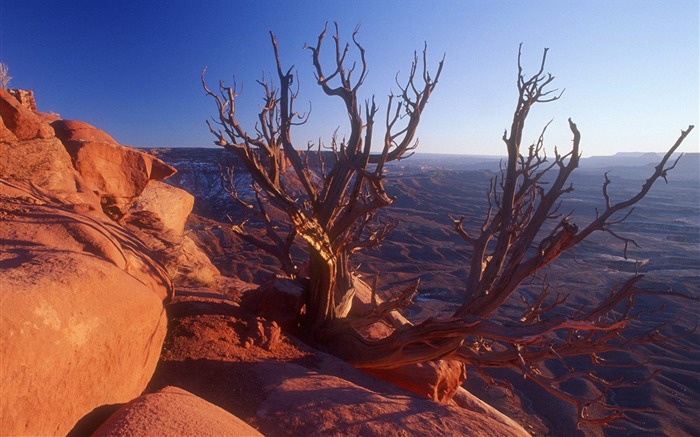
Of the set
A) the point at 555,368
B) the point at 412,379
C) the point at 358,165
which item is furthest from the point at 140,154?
the point at 555,368

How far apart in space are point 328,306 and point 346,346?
1.81 ft

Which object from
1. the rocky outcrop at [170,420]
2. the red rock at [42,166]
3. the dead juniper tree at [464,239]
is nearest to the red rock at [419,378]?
the dead juniper tree at [464,239]

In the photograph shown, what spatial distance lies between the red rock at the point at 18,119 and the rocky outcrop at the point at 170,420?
5071 mm

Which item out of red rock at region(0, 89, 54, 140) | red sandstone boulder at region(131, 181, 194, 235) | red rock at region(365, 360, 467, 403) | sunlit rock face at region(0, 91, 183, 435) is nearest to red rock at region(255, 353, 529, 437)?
sunlit rock face at region(0, 91, 183, 435)

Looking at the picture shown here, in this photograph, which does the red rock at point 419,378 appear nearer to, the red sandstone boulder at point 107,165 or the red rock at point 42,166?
the red rock at point 42,166

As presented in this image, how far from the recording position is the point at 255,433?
2574mm

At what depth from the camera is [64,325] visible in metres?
2.19

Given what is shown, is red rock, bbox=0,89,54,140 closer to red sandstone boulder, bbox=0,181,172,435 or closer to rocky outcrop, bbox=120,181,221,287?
rocky outcrop, bbox=120,181,221,287

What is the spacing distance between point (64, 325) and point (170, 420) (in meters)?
0.75

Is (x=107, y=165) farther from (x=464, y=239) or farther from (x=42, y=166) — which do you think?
(x=464, y=239)

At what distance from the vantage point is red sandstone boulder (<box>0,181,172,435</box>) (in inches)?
75.7

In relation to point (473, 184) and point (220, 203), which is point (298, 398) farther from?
point (473, 184)

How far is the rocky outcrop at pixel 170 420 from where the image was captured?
2.11 m

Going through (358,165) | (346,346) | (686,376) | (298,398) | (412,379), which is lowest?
(686,376)
